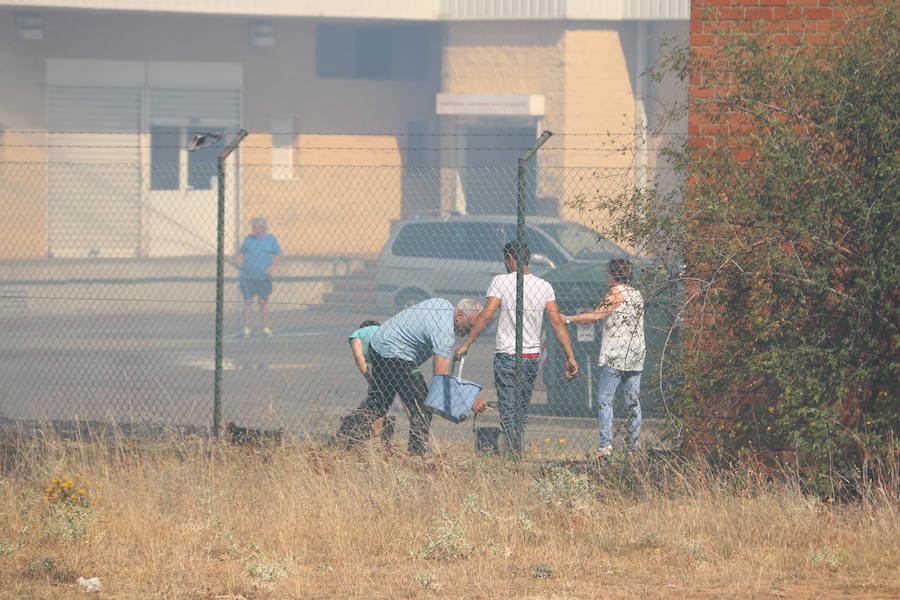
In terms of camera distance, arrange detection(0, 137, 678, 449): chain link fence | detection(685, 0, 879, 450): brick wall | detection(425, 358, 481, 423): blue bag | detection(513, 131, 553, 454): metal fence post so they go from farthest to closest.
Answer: detection(0, 137, 678, 449): chain link fence
detection(425, 358, 481, 423): blue bag
detection(513, 131, 553, 454): metal fence post
detection(685, 0, 879, 450): brick wall

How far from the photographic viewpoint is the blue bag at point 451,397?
27.0 feet

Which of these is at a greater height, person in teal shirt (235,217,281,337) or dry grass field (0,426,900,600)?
person in teal shirt (235,217,281,337)

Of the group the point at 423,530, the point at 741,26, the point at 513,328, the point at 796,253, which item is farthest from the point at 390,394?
the point at 741,26

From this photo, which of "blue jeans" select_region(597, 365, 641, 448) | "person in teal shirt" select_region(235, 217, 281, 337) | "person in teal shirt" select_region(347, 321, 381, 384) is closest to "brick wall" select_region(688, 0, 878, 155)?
"blue jeans" select_region(597, 365, 641, 448)

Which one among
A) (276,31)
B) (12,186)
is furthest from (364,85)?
(12,186)

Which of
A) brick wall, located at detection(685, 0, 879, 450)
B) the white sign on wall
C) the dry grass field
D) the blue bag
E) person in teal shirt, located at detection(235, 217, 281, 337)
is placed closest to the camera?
the dry grass field

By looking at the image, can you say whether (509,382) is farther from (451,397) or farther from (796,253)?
(796,253)

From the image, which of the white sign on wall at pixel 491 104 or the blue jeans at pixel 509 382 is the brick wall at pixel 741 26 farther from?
the white sign on wall at pixel 491 104

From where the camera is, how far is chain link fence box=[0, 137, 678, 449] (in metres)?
10.4

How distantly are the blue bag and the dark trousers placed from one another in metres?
0.30

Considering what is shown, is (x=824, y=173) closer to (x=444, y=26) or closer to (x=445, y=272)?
(x=445, y=272)

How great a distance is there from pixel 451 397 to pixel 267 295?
25.2 feet

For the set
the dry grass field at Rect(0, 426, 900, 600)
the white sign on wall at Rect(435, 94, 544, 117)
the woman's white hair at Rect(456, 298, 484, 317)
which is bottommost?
the dry grass field at Rect(0, 426, 900, 600)

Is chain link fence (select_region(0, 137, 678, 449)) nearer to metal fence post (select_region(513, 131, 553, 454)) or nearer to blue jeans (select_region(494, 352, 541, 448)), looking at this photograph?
blue jeans (select_region(494, 352, 541, 448))
